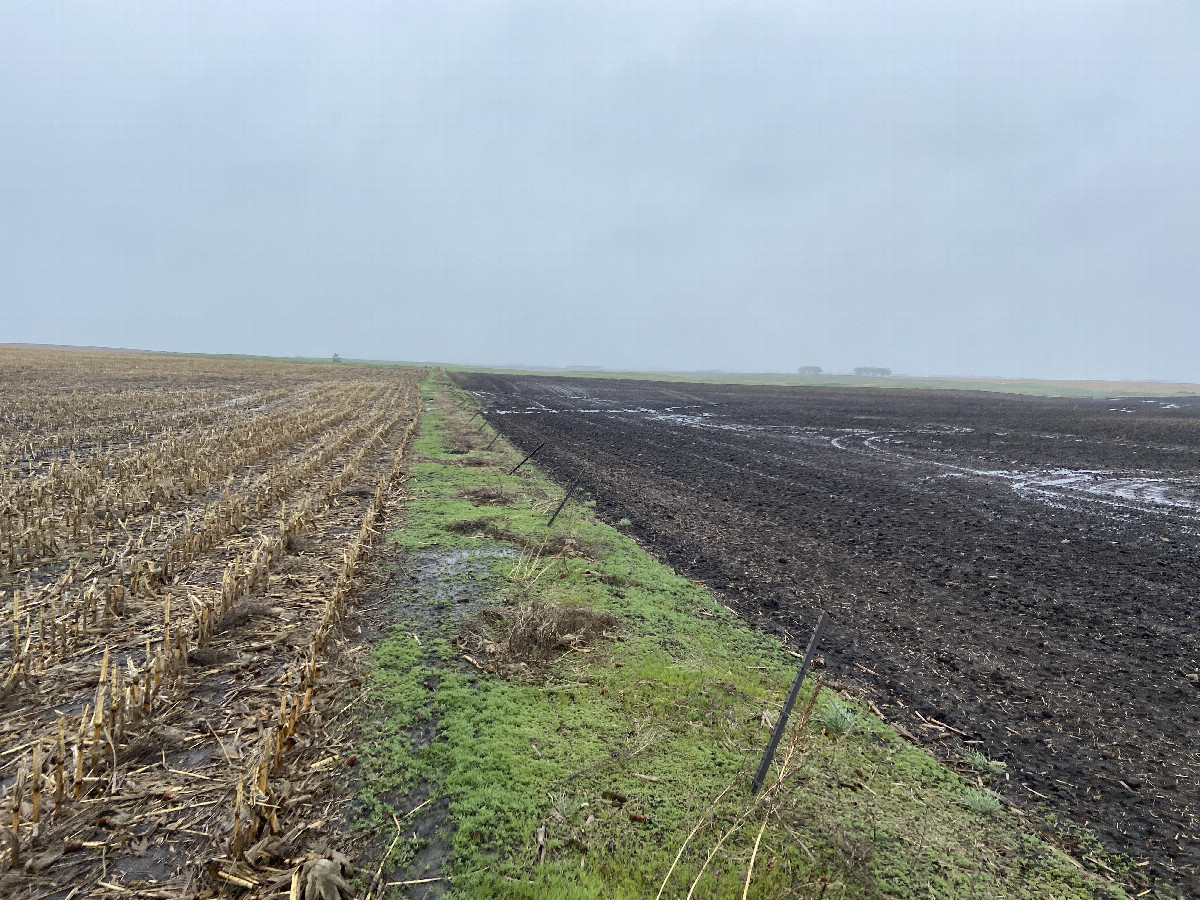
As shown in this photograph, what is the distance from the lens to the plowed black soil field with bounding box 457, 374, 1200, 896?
4895mm

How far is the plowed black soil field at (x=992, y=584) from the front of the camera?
4.89 metres

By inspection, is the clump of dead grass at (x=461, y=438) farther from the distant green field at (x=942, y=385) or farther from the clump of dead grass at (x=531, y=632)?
the distant green field at (x=942, y=385)

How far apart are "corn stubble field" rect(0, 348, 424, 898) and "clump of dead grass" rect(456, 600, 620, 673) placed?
4.77 feet

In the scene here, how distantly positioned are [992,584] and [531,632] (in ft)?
24.1

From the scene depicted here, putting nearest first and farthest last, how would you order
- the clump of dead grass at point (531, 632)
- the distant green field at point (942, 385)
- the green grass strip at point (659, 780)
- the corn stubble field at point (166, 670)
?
1. the corn stubble field at point (166, 670)
2. the green grass strip at point (659, 780)
3. the clump of dead grass at point (531, 632)
4. the distant green field at point (942, 385)

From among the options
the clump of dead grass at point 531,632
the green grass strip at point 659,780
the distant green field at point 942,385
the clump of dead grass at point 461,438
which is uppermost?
the distant green field at point 942,385

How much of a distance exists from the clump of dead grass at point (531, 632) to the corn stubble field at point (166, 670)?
146cm

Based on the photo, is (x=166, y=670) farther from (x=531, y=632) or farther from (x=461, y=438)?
(x=461, y=438)

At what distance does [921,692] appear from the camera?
590 centimetres

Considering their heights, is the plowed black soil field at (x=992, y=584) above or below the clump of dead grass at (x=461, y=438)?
below

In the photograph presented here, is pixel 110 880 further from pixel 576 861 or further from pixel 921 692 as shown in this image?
pixel 921 692

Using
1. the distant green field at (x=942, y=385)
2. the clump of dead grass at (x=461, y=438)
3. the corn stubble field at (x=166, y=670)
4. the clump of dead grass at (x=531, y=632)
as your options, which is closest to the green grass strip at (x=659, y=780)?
the clump of dead grass at (x=531, y=632)

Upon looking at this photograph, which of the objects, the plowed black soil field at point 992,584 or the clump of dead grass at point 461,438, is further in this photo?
the clump of dead grass at point 461,438

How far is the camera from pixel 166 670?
5.04 m
